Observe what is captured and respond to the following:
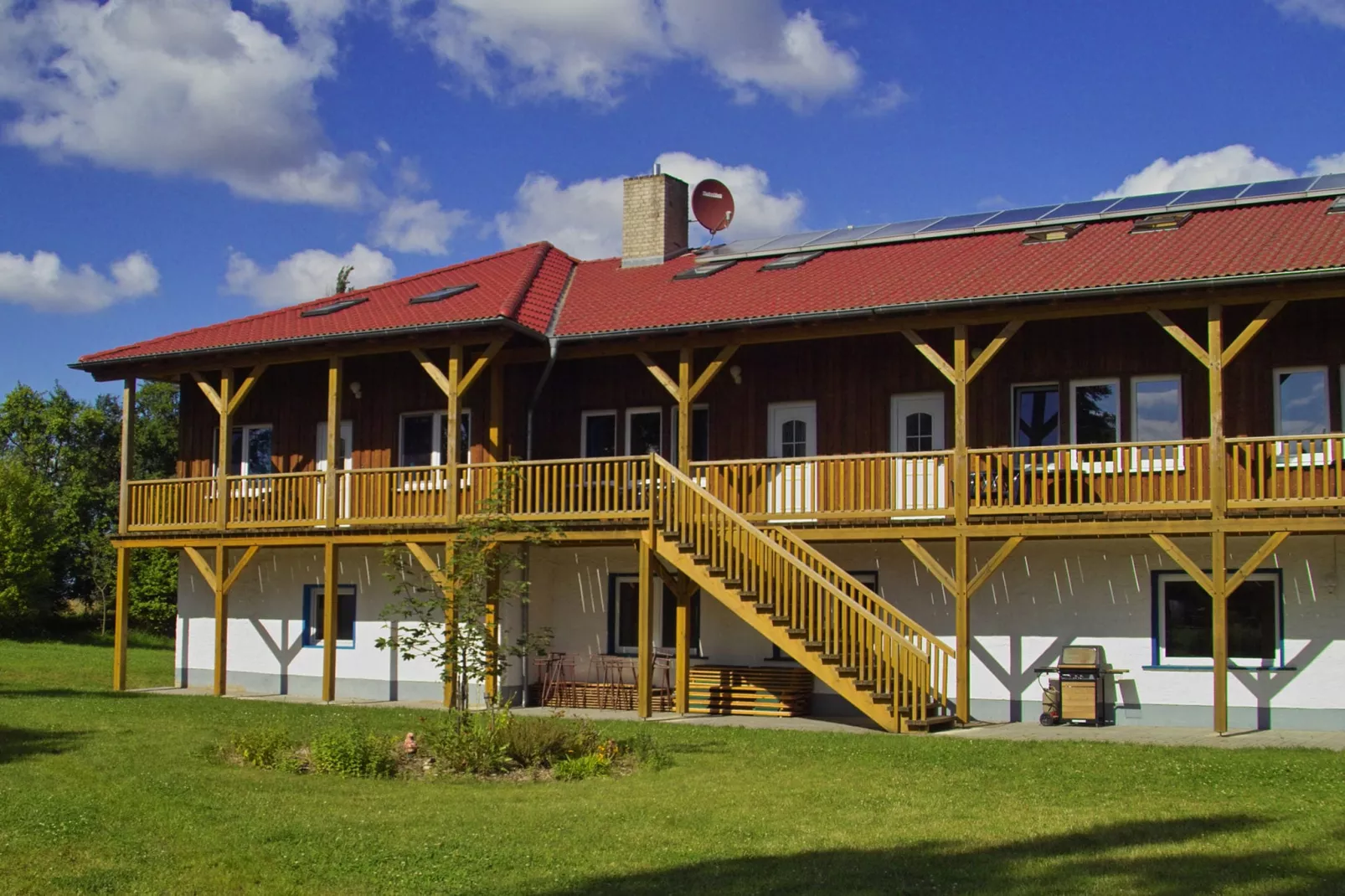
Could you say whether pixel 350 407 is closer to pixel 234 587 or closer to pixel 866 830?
pixel 234 587

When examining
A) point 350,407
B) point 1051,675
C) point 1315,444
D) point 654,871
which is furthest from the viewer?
point 350,407

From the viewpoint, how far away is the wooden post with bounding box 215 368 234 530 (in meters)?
23.9

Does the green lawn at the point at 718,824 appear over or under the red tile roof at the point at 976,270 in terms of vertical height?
under

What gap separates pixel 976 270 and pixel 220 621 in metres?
13.2

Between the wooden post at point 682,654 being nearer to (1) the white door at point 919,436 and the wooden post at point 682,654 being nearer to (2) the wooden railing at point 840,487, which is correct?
(2) the wooden railing at point 840,487

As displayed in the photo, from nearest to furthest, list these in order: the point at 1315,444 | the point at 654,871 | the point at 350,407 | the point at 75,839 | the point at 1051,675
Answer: the point at 654,871 < the point at 75,839 < the point at 1315,444 < the point at 1051,675 < the point at 350,407

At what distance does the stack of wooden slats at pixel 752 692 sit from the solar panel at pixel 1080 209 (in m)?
8.35

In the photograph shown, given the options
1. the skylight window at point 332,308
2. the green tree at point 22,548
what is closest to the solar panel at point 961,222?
the skylight window at point 332,308

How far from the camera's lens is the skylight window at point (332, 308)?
25.3 metres

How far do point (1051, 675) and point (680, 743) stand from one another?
20.4ft

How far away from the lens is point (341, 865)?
9766 mm

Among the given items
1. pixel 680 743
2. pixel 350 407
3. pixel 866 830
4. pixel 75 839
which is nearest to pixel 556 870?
pixel 866 830

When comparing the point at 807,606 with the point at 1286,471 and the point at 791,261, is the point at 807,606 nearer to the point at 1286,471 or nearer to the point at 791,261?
the point at 1286,471

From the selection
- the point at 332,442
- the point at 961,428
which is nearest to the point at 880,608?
the point at 961,428
